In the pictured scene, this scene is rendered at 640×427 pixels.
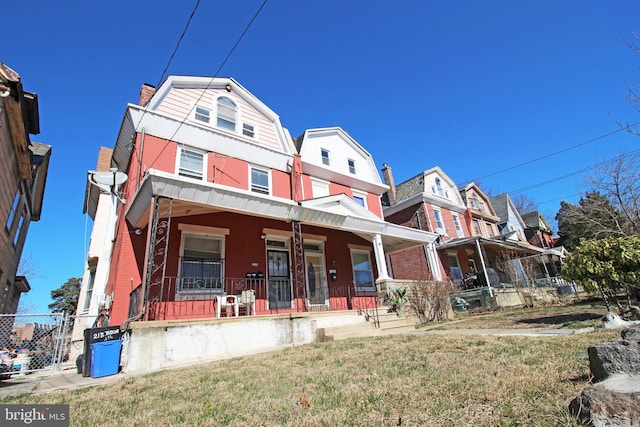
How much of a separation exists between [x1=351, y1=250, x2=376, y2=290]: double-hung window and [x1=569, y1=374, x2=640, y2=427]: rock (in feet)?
38.5

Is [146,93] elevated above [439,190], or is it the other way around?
[146,93]

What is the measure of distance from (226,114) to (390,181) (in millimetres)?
14682

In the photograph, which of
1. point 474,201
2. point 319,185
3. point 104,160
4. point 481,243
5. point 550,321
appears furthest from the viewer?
point 474,201

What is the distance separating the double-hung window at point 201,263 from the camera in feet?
30.5

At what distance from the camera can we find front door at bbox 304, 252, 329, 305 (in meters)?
12.1

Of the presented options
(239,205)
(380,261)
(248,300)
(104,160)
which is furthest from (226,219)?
(104,160)

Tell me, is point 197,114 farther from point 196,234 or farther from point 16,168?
point 16,168

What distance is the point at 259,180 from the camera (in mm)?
12500

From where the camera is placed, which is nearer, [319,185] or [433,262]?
[433,262]

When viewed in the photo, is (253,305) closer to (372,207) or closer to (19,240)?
(372,207)

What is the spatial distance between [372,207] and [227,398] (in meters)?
14.0

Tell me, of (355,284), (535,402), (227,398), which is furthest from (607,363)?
(355,284)

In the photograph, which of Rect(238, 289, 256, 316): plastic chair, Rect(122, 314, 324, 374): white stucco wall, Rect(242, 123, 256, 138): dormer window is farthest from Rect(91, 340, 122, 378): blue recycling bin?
Rect(242, 123, 256, 138): dormer window

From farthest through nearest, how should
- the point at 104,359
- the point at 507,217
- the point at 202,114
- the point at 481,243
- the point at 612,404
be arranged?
the point at 507,217 < the point at 481,243 < the point at 202,114 < the point at 104,359 < the point at 612,404
